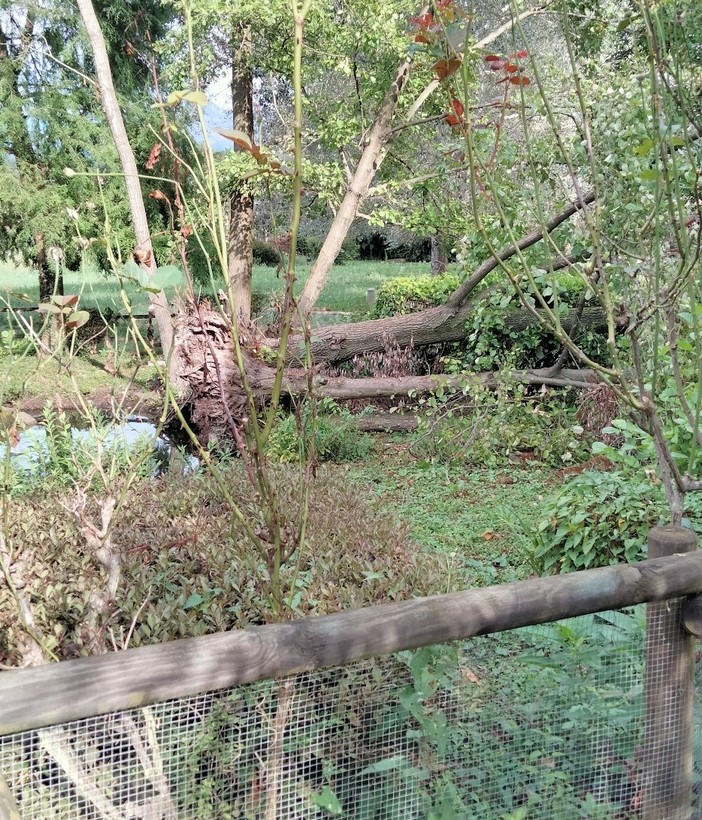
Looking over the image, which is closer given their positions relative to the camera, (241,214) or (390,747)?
(390,747)

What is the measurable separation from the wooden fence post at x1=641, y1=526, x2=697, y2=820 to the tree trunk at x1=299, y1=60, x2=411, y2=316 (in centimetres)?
801

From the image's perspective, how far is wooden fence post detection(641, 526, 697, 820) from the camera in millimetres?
2113

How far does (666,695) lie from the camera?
6.97 feet

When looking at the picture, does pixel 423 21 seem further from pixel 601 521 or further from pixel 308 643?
pixel 601 521

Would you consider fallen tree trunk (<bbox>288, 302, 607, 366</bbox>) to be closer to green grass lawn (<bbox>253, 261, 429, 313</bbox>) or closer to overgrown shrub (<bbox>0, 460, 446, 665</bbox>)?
overgrown shrub (<bbox>0, 460, 446, 665</bbox>)

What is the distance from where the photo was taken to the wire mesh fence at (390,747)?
1761 mm

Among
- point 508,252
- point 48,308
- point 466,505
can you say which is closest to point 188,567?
point 48,308

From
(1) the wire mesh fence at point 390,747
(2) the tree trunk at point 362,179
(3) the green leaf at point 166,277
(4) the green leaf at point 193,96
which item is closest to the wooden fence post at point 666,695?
(1) the wire mesh fence at point 390,747

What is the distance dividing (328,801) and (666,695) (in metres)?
0.99

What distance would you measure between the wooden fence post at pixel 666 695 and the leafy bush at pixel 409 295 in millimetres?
10734

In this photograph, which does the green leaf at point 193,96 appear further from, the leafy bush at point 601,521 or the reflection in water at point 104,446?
the reflection in water at point 104,446

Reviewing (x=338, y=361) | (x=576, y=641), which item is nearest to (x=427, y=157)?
(x=338, y=361)

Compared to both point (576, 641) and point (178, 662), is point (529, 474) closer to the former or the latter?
point (576, 641)

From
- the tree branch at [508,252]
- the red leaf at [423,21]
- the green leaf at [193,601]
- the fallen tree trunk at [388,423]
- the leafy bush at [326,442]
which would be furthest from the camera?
the fallen tree trunk at [388,423]
